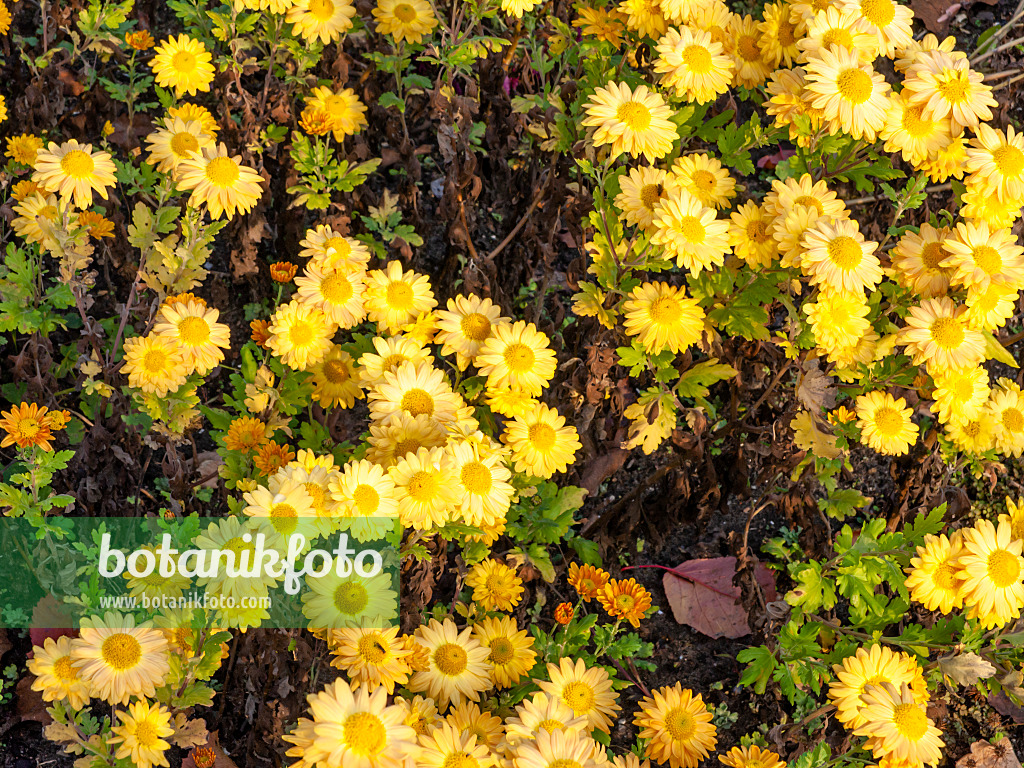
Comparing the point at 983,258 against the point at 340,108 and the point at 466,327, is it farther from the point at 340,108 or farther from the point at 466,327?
the point at 340,108

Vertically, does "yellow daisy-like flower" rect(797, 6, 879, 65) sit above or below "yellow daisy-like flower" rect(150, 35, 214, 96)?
below

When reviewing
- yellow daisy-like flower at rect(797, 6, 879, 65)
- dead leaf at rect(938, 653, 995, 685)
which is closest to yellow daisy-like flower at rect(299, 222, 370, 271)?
yellow daisy-like flower at rect(797, 6, 879, 65)

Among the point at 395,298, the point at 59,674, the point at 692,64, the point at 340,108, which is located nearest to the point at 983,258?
the point at 692,64

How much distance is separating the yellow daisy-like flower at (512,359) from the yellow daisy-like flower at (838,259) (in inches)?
26.7

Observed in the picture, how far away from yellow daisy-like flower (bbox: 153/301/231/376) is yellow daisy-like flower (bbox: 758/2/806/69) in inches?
66.6

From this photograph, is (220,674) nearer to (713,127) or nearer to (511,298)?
(511,298)

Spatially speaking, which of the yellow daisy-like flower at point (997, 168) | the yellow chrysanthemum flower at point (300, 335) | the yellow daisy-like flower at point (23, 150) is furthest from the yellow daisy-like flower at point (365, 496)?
the yellow daisy-like flower at point (23, 150)

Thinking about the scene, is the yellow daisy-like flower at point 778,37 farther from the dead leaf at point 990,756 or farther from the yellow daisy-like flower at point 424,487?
the dead leaf at point 990,756

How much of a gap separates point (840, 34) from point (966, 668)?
1671 mm

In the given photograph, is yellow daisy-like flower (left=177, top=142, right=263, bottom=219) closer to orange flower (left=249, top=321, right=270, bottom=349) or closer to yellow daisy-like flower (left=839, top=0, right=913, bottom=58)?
orange flower (left=249, top=321, right=270, bottom=349)

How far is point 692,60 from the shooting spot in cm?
226

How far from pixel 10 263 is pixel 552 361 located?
1.68 m

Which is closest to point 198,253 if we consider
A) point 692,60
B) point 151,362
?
point 151,362

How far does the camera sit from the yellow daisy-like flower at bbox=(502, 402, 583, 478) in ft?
7.18
